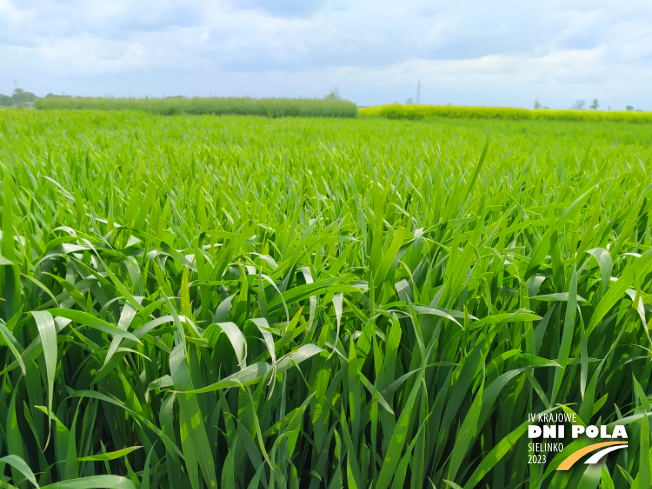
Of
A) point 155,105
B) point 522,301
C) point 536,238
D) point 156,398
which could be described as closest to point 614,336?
point 522,301

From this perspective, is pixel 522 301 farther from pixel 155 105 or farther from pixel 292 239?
pixel 155 105

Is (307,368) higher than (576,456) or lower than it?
higher

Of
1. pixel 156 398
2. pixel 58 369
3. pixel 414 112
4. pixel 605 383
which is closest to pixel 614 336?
pixel 605 383

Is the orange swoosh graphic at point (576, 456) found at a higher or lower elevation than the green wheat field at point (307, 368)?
lower

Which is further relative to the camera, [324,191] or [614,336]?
[324,191]

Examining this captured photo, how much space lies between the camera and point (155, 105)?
58.7 ft

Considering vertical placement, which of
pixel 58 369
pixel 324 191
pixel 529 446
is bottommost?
pixel 529 446

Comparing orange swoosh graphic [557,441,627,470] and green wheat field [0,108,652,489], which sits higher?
green wheat field [0,108,652,489]

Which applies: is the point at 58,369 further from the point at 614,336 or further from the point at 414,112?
the point at 414,112

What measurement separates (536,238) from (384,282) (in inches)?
20.4

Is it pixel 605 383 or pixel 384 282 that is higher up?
pixel 384 282

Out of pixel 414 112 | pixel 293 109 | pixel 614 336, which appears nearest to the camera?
pixel 614 336

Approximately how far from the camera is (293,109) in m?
19.7

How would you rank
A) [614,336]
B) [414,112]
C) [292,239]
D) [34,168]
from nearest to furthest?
1. [614,336]
2. [292,239]
3. [34,168]
4. [414,112]
